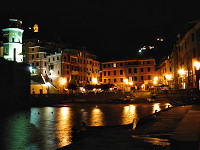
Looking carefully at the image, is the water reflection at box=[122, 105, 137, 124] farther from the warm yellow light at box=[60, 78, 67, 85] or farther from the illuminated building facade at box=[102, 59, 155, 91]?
the illuminated building facade at box=[102, 59, 155, 91]

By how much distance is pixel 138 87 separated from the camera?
83188 mm

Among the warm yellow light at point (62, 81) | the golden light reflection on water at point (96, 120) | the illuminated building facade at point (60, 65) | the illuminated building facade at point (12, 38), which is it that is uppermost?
the illuminated building facade at point (12, 38)

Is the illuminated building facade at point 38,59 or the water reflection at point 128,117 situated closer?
the water reflection at point 128,117

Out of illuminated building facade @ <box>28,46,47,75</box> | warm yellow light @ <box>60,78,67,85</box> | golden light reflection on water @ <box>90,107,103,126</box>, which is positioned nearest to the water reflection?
golden light reflection on water @ <box>90,107,103,126</box>

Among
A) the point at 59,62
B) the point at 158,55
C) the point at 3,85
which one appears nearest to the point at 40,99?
the point at 3,85

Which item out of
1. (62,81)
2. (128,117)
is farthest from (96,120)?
(62,81)

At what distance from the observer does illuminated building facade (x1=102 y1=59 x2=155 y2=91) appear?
3241 inches

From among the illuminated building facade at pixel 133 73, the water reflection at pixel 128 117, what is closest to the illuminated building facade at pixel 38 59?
the illuminated building facade at pixel 133 73

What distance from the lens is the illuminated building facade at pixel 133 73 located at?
270ft

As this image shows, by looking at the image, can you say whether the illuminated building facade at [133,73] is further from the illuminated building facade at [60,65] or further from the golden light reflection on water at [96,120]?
the golden light reflection on water at [96,120]

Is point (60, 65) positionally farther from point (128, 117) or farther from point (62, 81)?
point (128, 117)

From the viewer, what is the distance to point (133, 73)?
83.2 meters

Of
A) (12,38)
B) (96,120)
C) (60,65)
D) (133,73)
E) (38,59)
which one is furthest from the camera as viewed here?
(133,73)

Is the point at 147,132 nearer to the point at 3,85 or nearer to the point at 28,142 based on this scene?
the point at 28,142
